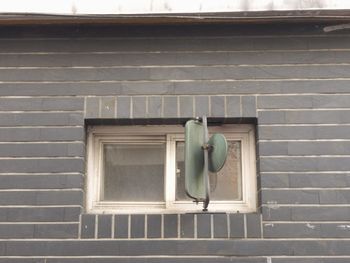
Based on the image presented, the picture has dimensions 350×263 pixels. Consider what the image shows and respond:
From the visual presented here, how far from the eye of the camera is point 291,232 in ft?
14.5

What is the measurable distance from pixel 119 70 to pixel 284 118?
124cm

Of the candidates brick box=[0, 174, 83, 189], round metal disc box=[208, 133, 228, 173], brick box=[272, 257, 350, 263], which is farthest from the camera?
brick box=[0, 174, 83, 189]

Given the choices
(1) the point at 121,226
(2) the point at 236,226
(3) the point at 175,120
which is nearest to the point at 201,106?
(3) the point at 175,120

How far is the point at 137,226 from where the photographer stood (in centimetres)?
448

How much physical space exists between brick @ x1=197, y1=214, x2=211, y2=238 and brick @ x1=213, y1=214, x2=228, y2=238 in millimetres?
41

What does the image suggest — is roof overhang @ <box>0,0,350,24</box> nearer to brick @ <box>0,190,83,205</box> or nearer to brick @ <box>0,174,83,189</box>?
brick @ <box>0,174,83,189</box>

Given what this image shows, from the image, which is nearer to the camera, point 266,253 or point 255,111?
point 266,253

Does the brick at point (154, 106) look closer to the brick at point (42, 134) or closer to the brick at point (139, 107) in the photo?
the brick at point (139, 107)

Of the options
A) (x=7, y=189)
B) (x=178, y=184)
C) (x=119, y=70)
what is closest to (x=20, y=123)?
(x=7, y=189)

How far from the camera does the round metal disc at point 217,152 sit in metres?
4.21

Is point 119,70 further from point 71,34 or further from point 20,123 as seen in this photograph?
point 20,123

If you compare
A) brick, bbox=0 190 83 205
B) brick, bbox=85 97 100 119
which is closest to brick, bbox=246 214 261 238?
brick, bbox=0 190 83 205

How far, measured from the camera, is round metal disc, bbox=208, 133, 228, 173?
4.21 metres

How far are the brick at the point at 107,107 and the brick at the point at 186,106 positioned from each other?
49 cm
